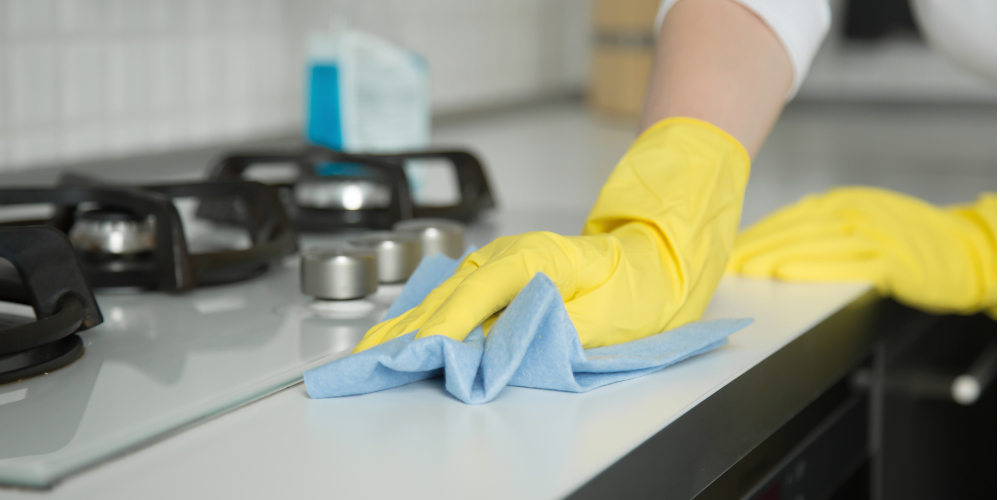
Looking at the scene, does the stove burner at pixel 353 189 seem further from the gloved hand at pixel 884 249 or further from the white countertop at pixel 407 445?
the white countertop at pixel 407 445

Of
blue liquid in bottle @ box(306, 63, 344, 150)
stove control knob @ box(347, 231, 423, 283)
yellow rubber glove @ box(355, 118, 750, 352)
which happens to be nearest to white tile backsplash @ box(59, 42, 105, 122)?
blue liquid in bottle @ box(306, 63, 344, 150)

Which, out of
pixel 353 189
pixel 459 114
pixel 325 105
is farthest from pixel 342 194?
pixel 459 114

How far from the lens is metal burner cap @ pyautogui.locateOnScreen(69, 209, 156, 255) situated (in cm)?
61

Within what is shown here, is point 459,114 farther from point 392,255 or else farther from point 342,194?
point 392,255

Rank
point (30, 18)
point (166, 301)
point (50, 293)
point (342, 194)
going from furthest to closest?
point (30, 18), point (342, 194), point (166, 301), point (50, 293)

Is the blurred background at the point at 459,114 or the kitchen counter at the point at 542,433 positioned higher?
the blurred background at the point at 459,114

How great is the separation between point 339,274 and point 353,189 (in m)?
0.28

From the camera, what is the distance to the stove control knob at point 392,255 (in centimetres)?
62

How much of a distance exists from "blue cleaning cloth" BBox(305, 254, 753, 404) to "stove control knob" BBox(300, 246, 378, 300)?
0.13 m

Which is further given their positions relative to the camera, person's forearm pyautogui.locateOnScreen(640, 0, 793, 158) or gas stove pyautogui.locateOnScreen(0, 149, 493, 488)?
person's forearm pyautogui.locateOnScreen(640, 0, 793, 158)

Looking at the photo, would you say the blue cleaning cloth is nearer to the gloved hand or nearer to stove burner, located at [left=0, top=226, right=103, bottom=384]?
stove burner, located at [left=0, top=226, right=103, bottom=384]

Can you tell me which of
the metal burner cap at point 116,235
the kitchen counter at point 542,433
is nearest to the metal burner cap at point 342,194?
the metal burner cap at point 116,235

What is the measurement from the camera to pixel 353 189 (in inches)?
32.7

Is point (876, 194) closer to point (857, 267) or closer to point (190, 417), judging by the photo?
point (857, 267)
